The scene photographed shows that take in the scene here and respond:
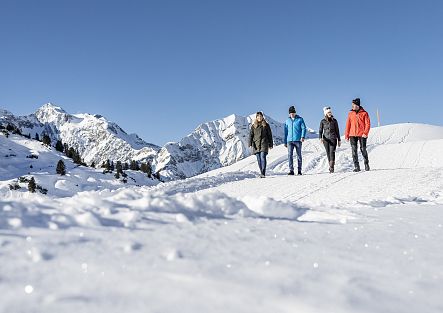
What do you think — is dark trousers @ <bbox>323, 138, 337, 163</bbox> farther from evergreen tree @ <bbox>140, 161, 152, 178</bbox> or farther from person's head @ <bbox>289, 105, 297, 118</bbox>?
evergreen tree @ <bbox>140, 161, 152, 178</bbox>

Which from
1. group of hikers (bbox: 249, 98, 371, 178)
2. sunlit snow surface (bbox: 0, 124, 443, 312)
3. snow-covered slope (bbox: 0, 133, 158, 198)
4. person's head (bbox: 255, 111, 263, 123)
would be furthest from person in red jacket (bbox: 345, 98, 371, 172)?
snow-covered slope (bbox: 0, 133, 158, 198)

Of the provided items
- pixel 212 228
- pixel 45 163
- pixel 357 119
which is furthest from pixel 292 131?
pixel 45 163

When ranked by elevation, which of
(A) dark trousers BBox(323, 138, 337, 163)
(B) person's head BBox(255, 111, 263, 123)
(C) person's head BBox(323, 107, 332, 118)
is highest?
(C) person's head BBox(323, 107, 332, 118)

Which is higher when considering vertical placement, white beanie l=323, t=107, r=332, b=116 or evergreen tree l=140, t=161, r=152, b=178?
white beanie l=323, t=107, r=332, b=116

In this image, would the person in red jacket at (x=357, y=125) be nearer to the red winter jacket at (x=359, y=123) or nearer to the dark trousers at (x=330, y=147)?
the red winter jacket at (x=359, y=123)

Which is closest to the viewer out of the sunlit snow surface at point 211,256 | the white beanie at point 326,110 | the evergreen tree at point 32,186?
the sunlit snow surface at point 211,256

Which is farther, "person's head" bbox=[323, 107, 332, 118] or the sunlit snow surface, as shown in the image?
"person's head" bbox=[323, 107, 332, 118]

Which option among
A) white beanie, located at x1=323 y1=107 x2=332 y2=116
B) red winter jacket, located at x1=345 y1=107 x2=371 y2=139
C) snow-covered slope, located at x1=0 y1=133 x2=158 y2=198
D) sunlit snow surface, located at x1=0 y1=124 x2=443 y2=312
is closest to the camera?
sunlit snow surface, located at x1=0 y1=124 x2=443 y2=312

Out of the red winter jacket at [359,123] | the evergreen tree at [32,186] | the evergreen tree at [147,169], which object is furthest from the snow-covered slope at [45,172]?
the red winter jacket at [359,123]

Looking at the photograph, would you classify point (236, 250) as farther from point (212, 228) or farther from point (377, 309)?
point (377, 309)

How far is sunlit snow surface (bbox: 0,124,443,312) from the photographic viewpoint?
78.4 inches

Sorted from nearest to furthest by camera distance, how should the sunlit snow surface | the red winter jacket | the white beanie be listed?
the sunlit snow surface → the red winter jacket → the white beanie

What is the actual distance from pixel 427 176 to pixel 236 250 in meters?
9.19

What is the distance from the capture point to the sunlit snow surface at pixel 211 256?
199cm
